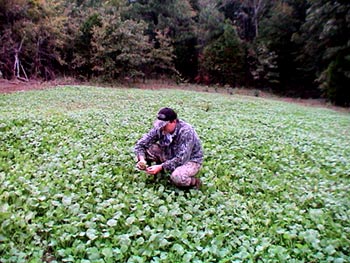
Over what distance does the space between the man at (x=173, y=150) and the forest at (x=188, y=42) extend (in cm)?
1403

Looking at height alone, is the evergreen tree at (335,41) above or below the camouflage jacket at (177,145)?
above

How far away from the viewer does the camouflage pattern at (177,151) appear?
11.8 ft

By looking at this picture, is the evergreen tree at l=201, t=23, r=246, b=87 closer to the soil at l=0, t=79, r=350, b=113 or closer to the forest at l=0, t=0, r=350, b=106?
the forest at l=0, t=0, r=350, b=106

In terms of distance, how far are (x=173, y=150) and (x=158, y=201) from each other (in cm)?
70

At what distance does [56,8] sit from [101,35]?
3.43m

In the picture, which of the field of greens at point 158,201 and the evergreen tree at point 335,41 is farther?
the evergreen tree at point 335,41

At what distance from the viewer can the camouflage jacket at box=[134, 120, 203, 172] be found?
3598 millimetres

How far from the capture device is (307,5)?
21.4 metres

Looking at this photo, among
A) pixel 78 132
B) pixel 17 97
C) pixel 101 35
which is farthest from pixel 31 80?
pixel 78 132

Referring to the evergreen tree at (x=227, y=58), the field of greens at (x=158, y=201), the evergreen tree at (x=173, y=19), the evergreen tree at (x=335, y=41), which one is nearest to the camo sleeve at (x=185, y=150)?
the field of greens at (x=158, y=201)

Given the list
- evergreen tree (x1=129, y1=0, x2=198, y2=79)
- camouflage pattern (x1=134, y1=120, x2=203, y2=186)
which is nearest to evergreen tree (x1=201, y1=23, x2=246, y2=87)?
evergreen tree (x1=129, y1=0, x2=198, y2=79)

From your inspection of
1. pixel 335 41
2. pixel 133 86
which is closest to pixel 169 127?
pixel 133 86

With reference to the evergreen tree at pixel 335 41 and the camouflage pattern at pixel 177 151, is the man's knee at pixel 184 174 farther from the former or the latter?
the evergreen tree at pixel 335 41

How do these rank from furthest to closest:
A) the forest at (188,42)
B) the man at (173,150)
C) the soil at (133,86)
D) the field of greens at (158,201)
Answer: the forest at (188,42) → the soil at (133,86) → the man at (173,150) → the field of greens at (158,201)
